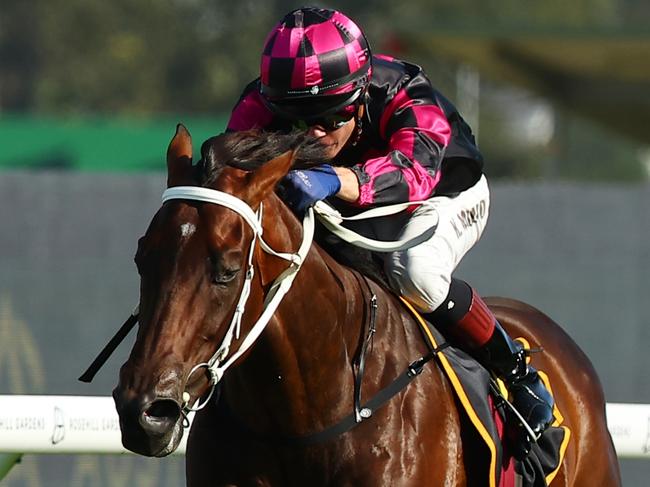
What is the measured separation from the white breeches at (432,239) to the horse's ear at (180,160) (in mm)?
Answer: 796

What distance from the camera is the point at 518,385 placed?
4324 mm

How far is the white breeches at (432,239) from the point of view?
4004 mm

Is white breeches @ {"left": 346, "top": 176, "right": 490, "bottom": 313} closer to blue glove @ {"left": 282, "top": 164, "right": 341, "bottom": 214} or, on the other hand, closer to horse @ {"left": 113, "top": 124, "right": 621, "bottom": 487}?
horse @ {"left": 113, "top": 124, "right": 621, "bottom": 487}

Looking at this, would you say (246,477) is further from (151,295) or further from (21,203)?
(21,203)

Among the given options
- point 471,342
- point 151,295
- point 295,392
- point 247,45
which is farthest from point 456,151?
point 247,45

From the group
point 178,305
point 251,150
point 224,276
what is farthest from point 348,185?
point 178,305

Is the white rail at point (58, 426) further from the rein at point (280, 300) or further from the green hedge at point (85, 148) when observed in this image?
the green hedge at point (85, 148)

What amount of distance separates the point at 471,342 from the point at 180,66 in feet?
129

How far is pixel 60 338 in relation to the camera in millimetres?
6918

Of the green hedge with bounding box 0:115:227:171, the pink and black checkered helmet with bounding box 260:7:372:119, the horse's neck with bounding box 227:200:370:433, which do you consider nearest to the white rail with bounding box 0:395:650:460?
the horse's neck with bounding box 227:200:370:433

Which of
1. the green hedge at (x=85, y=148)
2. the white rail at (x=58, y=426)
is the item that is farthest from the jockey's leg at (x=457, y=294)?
the green hedge at (x=85, y=148)

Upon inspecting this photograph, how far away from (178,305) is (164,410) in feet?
0.79

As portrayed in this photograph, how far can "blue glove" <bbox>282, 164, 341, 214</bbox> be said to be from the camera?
3.58 metres

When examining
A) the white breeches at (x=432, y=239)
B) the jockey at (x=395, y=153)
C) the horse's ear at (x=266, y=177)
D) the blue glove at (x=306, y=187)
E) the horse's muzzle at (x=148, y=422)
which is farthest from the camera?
the white breeches at (x=432, y=239)
